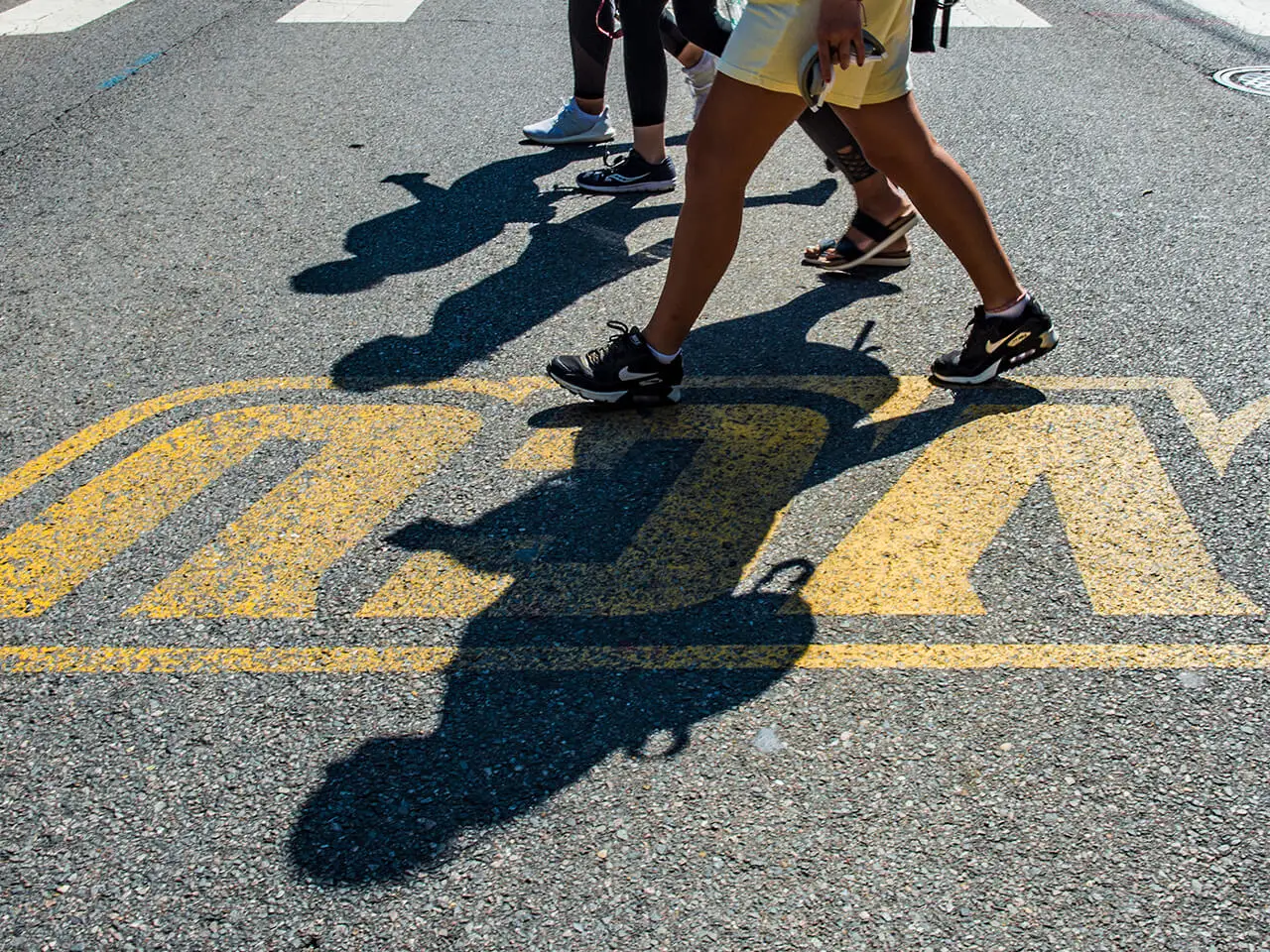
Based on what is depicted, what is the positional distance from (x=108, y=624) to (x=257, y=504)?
22.9 inches

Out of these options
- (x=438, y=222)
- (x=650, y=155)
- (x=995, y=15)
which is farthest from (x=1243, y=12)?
(x=438, y=222)

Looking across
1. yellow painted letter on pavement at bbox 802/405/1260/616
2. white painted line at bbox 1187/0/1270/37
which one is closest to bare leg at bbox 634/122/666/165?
yellow painted letter on pavement at bbox 802/405/1260/616

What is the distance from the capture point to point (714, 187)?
3.65 metres

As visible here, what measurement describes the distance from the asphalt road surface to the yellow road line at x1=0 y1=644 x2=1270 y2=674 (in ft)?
0.04

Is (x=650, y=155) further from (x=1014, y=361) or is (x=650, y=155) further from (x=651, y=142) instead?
(x=1014, y=361)

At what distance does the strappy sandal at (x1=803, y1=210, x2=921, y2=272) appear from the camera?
4723 mm

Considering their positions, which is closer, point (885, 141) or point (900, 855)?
point (900, 855)

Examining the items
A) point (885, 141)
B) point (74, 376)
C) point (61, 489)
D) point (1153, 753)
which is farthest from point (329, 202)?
point (1153, 753)

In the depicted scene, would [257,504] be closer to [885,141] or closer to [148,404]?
[148,404]

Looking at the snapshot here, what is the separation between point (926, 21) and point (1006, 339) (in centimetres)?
123

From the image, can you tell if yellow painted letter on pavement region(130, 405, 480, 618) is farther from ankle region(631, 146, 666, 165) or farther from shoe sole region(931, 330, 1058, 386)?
ankle region(631, 146, 666, 165)

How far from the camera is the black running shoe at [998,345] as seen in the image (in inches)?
153

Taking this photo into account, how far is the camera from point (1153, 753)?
2.55 m

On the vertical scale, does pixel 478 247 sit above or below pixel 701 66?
below
